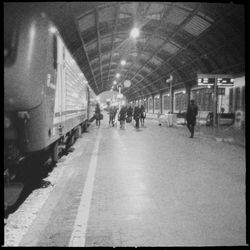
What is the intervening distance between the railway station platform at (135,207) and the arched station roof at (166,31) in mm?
8758

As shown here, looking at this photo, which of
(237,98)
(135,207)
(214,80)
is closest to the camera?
(135,207)

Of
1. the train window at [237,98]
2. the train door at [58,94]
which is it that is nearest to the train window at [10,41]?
the train door at [58,94]

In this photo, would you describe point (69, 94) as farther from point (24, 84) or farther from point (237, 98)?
point (237, 98)

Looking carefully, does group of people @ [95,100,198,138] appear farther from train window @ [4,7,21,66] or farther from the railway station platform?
train window @ [4,7,21,66]

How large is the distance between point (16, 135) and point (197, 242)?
3.13 metres

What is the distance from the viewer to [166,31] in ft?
83.0

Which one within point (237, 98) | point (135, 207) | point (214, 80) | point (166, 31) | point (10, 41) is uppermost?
point (166, 31)

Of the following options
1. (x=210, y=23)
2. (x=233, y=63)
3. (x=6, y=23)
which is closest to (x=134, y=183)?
(x=6, y=23)

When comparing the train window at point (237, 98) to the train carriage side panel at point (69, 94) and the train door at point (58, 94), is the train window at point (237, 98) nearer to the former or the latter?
the train carriage side panel at point (69, 94)

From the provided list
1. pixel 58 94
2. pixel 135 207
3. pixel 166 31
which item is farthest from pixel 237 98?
pixel 135 207

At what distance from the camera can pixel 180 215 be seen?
513cm

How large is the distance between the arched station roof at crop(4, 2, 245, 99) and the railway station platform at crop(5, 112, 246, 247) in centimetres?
876

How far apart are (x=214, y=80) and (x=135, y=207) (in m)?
12.2

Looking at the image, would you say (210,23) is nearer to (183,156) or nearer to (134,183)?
(183,156)
